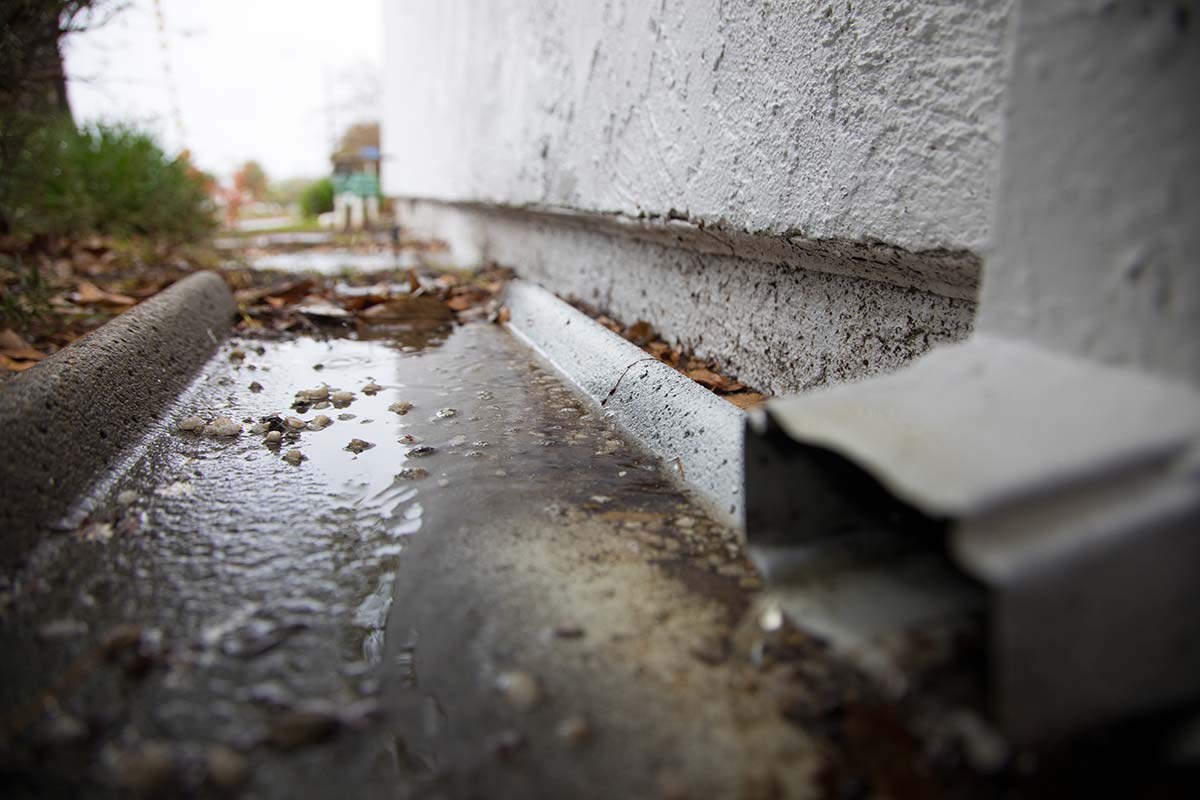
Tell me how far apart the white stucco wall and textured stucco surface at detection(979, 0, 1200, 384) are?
290mm

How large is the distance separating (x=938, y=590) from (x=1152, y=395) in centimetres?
23

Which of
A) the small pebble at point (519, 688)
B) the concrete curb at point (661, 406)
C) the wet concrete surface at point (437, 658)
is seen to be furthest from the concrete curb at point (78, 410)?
the concrete curb at point (661, 406)

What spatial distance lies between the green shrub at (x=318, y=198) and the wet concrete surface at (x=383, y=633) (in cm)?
1590

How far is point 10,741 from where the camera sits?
61 cm

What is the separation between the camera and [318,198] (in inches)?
623

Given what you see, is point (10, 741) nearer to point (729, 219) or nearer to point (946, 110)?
point (946, 110)

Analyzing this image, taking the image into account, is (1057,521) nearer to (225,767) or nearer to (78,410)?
(225,767)

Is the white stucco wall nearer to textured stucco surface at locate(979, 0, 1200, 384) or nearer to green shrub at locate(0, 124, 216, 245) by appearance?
textured stucco surface at locate(979, 0, 1200, 384)

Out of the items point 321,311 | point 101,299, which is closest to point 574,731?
point 321,311

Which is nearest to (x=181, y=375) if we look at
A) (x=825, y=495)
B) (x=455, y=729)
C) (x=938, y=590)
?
(x=455, y=729)

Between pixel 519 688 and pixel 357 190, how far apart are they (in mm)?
10243

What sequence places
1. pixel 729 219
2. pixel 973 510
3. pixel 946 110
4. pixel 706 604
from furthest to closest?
pixel 729 219 < pixel 946 110 < pixel 706 604 < pixel 973 510

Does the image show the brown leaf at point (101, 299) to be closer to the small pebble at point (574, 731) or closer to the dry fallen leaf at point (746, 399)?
the dry fallen leaf at point (746, 399)

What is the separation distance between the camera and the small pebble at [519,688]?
2.26 feet
